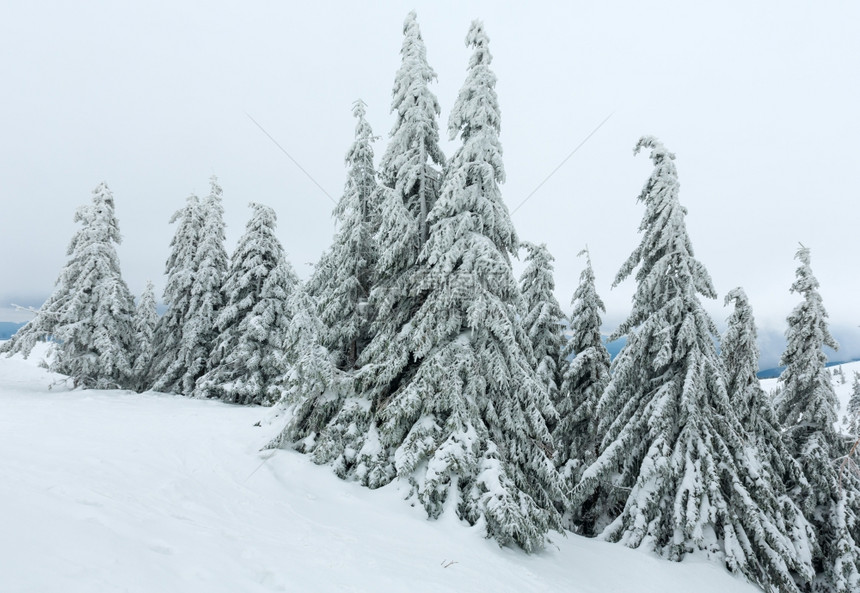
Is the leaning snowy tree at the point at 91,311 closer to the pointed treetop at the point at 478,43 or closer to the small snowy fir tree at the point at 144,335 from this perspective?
the small snowy fir tree at the point at 144,335

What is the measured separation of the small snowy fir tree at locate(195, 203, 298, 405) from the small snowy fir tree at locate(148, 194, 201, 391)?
Answer: 304 centimetres

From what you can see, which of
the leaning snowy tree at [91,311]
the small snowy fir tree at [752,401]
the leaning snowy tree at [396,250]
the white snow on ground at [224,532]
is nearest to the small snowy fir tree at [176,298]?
the leaning snowy tree at [91,311]

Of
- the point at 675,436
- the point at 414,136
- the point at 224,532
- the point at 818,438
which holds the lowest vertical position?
the point at 224,532

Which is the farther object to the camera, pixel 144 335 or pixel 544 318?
pixel 144 335

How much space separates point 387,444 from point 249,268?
1634 centimetres

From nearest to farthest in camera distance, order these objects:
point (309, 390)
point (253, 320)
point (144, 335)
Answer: point (309, 390)
point (253, 320)
point (144, 335)

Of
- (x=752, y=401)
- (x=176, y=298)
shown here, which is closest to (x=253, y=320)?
(x=176, y=298)

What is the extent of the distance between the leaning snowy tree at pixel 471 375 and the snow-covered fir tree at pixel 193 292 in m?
17.6

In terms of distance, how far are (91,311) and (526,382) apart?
22.6m

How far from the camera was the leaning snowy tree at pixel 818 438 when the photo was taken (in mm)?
14133

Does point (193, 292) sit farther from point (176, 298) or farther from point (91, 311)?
point (91, 311)

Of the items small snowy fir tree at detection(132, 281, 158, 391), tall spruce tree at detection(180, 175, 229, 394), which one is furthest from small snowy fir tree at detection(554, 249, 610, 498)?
small snowy fir tree at detection(132, 281, 158, 391)

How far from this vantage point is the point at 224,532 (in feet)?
20.9

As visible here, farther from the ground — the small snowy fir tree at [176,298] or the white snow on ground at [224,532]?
the small snowy fir tree at [176,298]
